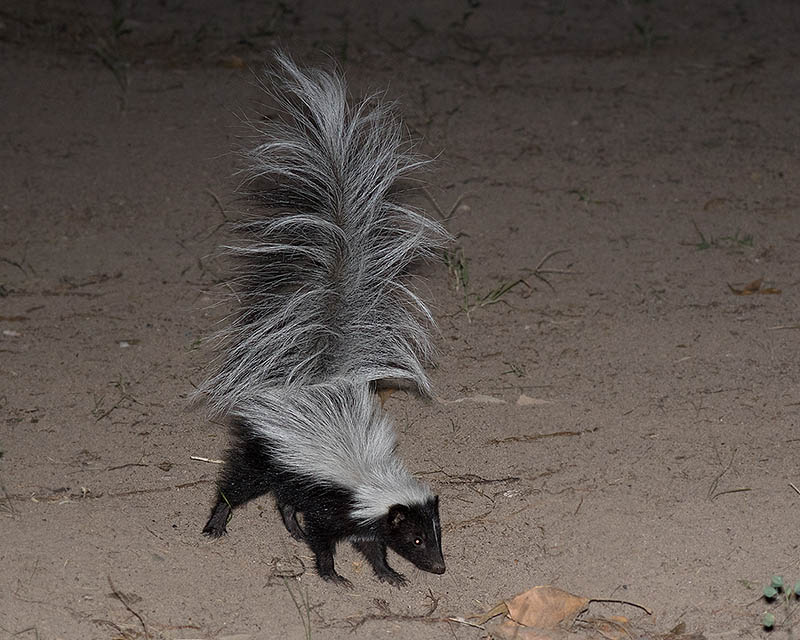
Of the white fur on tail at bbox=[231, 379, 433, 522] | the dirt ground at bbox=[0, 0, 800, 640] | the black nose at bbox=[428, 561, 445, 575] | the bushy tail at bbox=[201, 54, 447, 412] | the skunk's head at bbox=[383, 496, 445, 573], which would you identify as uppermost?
the bushy tail at bbox=[201, 54, 447, 412]

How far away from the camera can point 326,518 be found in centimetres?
350

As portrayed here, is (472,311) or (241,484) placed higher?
(241,484)

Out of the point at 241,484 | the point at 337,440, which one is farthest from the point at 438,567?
the point at 241,484

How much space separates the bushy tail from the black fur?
0.83 ft

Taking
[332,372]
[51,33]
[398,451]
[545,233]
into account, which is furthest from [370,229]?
[51,33]

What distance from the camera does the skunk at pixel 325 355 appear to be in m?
3.49

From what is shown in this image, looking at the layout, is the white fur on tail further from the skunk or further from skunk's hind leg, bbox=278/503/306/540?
skunk's hind leg, bbox=278/503/306/540

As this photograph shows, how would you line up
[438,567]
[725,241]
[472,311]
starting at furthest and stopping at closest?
1. [725,241]
2. [472,311]
3. [438,567]

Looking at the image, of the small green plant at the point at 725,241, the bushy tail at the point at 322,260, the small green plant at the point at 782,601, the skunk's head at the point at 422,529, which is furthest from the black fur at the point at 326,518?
the small green plant at the point at 725,241

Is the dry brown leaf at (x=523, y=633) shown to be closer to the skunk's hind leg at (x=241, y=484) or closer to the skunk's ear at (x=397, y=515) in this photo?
the skunk's ear at (x=397, y=515)

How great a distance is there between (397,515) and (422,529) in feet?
0.30

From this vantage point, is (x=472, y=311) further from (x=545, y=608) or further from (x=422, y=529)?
(x=545, y=608)

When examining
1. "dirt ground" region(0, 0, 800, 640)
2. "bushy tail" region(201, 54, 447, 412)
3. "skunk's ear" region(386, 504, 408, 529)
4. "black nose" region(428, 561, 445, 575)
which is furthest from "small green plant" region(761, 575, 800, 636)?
"bushy tail" region(201, 54, 447, 412)

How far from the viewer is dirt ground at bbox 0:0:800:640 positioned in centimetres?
340
